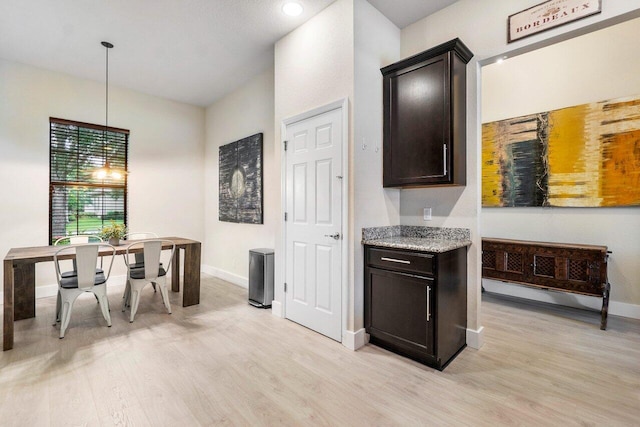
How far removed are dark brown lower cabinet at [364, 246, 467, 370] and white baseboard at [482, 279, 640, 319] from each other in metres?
1.90

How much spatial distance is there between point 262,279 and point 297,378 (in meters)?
1.64

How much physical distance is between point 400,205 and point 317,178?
37.1 inches

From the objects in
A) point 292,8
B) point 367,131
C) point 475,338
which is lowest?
point 475,338

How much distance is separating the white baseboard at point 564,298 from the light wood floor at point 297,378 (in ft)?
0.77

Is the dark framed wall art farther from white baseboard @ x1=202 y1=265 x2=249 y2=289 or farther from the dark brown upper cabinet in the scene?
the dark brown upper cabinet

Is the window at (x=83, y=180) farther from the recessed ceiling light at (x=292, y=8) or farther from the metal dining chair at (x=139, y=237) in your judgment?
the recessed ceiling light at (x=292, y=8)

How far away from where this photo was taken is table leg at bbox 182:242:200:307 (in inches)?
148

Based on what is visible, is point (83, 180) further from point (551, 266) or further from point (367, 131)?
point (551, 266)

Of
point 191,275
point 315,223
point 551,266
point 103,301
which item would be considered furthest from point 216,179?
point 551,266

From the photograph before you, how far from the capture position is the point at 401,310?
2.46 meters

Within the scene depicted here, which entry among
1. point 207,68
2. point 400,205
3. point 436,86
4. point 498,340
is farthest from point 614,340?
point 207,68

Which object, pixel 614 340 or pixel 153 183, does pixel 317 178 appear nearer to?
pixel 614 340

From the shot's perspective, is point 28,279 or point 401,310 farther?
point 28,279

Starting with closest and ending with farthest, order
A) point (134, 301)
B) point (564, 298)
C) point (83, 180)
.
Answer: point (134, 301)
point (564, 298)
point (83, 180)
